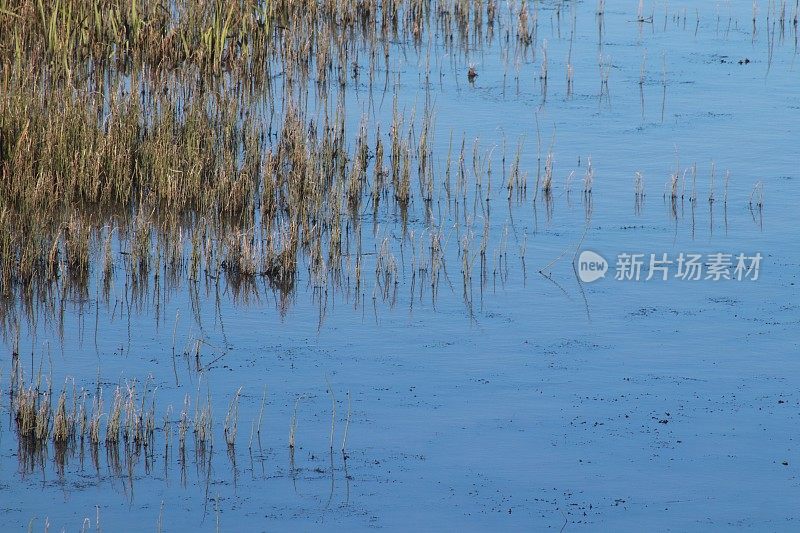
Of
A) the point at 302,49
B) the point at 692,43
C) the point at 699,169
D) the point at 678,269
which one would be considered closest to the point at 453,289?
the point at 678,269

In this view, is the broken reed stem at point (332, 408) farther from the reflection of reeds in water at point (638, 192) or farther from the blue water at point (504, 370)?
the reflection of reeds in water at point (638, 192)

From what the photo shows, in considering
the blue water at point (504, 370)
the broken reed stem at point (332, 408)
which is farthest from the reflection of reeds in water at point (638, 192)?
the broken reed stem at point (332, 408)

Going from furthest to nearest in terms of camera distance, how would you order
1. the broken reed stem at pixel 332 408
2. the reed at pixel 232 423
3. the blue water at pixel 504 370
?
1. the broken reed stem at pixel 332 408
2. the reed at pixel 232 423
3. the blue water at pixel 504 370

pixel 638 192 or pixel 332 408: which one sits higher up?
pixel 638 192

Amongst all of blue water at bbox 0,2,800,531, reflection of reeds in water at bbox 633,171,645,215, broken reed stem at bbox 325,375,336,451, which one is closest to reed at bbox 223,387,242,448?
blue water at bbox 0,2,800,531

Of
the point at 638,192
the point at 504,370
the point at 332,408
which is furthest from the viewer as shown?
the point at 638,192

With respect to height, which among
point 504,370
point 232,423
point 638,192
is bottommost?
point 232,423

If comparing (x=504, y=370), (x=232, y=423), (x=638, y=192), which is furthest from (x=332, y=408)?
(x=638, y=192)

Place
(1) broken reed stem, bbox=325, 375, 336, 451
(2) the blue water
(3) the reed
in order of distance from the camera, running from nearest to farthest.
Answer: (2) the blue water → (3) the reed → (1) broken reed stem, bbox=325, 375, 336, 451

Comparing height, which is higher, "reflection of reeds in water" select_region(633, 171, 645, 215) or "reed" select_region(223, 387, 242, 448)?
A: "reflection of reeds in water" select_region(633, 171, 645, 215)

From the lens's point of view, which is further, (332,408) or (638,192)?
(638,192)

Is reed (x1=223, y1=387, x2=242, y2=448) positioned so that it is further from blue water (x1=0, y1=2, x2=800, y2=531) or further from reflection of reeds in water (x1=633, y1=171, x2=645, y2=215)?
reflection of reeds in water (x1=633, y1=171, x2=645, y2=215)

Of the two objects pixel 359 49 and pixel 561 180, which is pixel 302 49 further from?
pixel 561 180

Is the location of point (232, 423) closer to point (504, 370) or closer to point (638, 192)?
point (504, 370)
